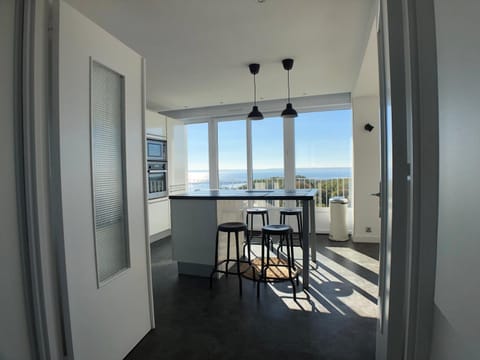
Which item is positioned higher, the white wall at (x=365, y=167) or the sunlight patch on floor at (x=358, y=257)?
the white wall at (x=365, y=167)

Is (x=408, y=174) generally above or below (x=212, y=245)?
above

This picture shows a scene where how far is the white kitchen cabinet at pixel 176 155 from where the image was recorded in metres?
5.21

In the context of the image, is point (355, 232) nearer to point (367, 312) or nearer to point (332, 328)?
point (367, 312)

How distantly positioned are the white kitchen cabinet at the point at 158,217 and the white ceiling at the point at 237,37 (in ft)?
6.33

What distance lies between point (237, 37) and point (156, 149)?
107 inches

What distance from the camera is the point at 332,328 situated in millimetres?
2135

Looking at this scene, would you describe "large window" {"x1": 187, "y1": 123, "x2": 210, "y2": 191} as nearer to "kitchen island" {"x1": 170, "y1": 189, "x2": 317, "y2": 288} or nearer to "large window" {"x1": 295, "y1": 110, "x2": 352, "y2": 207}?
"large window" {"x1": 295, "y1": 110, "x2": 352, "y2": 207}

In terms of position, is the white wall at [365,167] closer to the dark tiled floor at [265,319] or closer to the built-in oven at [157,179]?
the dark tiled floor at [265,319]

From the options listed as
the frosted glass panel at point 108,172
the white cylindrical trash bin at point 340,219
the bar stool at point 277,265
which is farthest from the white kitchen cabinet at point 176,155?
the frosted glass panel at point 108,172

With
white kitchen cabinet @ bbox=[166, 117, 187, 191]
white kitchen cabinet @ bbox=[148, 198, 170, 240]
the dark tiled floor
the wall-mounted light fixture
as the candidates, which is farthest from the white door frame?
white kitchen cabinet @ bbox=[166, 117, 187, 191]

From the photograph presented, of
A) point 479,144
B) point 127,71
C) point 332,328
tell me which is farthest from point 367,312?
point 127,71

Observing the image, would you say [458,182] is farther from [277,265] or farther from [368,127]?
[368,127]

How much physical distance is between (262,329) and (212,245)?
3.89 feet

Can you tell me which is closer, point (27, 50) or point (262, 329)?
point (27, 50)
